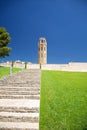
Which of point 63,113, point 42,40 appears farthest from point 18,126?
point 42,40

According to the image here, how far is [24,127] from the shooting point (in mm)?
6020

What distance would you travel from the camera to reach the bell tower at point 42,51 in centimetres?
9661

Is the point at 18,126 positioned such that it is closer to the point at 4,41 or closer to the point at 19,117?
the point at 19,117

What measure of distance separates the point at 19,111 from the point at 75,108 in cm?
232

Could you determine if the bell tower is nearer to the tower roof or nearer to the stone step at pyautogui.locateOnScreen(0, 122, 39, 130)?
the tower roof

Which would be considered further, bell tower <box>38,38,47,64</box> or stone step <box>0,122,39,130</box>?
bell tower <box>38,38,47,64</box>

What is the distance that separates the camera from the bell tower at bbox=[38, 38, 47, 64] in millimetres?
96613

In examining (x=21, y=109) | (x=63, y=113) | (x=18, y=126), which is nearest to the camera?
(x=18, y=126)

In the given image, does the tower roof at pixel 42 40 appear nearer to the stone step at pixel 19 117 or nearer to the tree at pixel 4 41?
the tree at pixel 4 41

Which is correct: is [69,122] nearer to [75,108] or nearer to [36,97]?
[75,108]

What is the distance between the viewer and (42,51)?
98.8 meters

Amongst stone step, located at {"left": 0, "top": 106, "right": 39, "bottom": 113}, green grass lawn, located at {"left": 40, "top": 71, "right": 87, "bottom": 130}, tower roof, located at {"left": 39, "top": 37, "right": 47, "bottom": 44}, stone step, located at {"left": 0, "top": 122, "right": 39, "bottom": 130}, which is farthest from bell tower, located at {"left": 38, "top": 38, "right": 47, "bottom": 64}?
stone step, located at {"left": 0, "top": 122, "right": 39, "bottom": 130}

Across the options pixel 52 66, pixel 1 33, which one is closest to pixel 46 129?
pixel 1 33

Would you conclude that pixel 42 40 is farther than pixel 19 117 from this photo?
Yes
